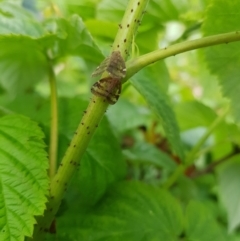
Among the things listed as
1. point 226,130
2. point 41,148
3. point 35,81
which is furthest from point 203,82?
point 41,148

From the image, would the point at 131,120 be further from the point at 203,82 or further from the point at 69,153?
the point at 69,153

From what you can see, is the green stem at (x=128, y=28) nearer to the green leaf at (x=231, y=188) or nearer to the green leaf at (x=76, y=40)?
the green leaf at (x=76, y=40)

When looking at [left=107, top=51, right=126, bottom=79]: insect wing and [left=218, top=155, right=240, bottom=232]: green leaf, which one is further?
[left=218, top=155, right=240, bottom=232]: green leaf

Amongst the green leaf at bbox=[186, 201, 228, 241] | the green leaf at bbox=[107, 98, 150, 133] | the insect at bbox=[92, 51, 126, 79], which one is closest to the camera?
the insect at bbox=[92, 51, 126, 79]

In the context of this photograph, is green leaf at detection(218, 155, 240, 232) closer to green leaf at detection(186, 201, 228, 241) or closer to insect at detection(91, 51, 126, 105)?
green leaf at detection(186, 201, 228, 241)

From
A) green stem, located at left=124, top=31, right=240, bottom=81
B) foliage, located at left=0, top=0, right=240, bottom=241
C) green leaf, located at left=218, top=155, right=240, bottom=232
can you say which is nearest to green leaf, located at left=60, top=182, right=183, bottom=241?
foliage, located at left=0, top=0, right=240, bottom=241

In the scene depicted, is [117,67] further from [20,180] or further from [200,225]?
[200,225]

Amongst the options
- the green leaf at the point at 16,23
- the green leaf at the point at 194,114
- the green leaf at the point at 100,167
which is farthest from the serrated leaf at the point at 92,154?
the green leaf at the point at 194,114
